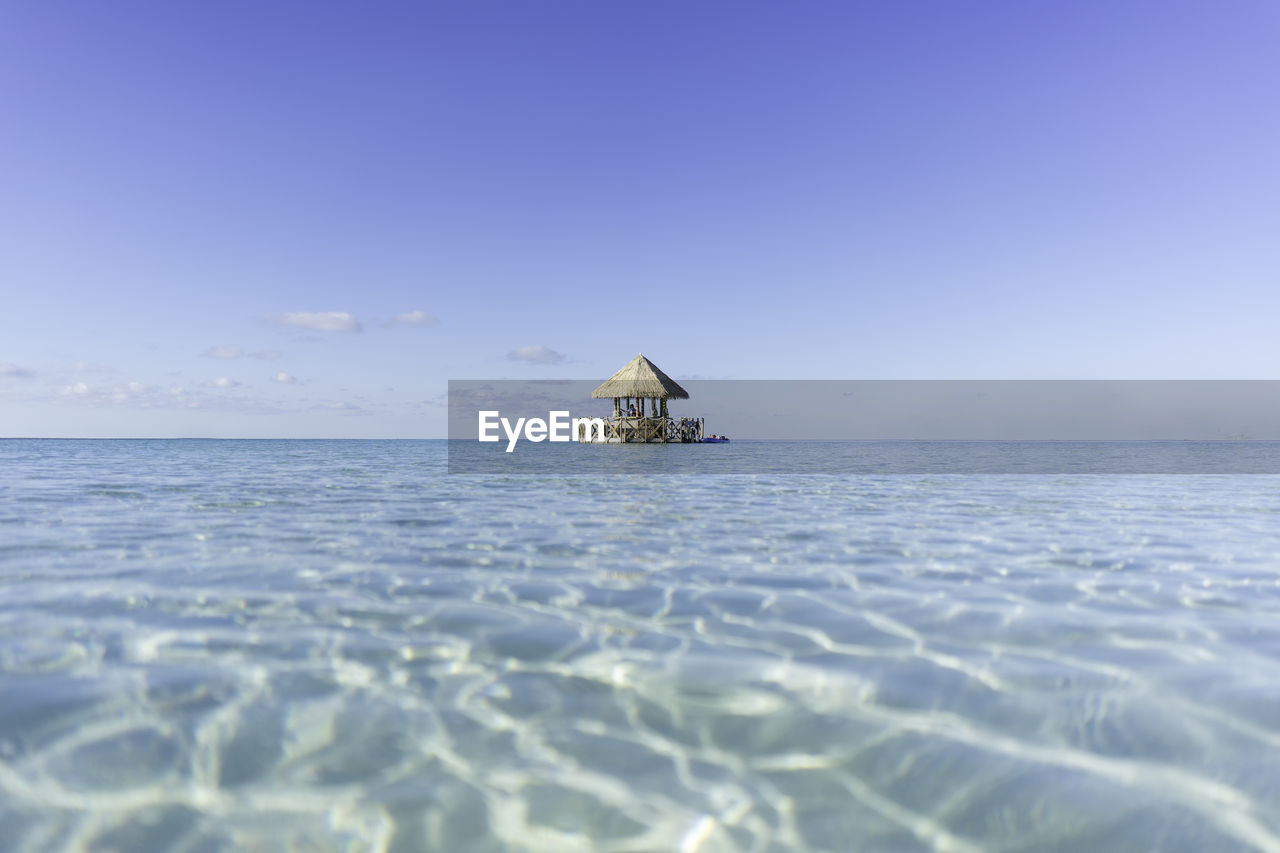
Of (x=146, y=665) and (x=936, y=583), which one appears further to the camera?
(x=936, y=583)

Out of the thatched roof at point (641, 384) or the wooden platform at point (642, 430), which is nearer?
the thatched roof at point (641, 384)

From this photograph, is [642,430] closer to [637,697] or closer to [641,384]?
[641,384]

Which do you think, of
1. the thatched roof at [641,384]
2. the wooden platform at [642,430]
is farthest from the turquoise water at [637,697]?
the wooden platform at [642,430]

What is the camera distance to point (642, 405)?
41156 millimetres

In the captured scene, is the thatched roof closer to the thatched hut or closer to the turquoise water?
the thatched hut

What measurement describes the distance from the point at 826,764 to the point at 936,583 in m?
2.94

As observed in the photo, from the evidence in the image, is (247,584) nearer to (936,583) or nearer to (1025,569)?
(936,583)

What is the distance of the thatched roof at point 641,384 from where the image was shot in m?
37.4

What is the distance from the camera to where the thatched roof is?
123 ft

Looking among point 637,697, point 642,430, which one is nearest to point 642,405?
point 642,430

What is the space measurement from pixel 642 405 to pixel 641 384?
3.65 metres

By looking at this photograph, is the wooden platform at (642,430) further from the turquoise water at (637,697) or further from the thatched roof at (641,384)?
the turquoise water at (637,697)

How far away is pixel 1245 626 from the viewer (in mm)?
3736

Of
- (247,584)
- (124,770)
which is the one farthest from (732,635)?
(247,584)
